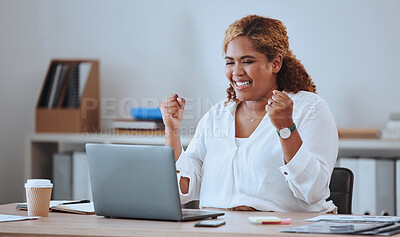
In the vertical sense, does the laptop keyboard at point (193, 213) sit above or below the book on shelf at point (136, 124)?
below

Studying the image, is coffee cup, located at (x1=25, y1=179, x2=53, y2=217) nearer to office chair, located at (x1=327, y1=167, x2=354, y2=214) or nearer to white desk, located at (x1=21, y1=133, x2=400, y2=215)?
office chair, located at (x1=327, y1=167, x2=354, y2=214)

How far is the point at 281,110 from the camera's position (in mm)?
1814

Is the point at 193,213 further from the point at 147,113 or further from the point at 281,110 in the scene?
the point at 147,113

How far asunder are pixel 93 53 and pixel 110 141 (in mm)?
627

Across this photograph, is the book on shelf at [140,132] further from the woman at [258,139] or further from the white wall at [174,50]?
the woman at [258,139]

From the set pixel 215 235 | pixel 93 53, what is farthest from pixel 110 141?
pixel 215 235

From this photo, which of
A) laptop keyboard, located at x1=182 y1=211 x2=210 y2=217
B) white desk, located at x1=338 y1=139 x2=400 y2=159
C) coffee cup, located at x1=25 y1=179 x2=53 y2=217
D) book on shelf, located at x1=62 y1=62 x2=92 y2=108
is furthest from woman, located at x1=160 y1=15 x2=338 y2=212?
book on shelf, located at x1=62 y1=62 x2=92 y2=108

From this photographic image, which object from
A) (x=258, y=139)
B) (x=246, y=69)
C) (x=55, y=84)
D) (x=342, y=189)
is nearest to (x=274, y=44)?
(x=246, y=69)

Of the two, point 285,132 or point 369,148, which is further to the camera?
point 369,148

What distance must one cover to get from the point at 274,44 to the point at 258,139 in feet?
1.13

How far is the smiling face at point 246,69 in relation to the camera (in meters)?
2.15

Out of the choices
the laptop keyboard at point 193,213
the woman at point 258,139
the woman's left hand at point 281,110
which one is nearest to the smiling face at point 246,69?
the woman at point 258,139

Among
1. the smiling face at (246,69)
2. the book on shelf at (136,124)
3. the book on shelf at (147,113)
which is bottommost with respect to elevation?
the book on shelf at (136,124)

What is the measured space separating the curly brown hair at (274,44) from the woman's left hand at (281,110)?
359 millimetres
